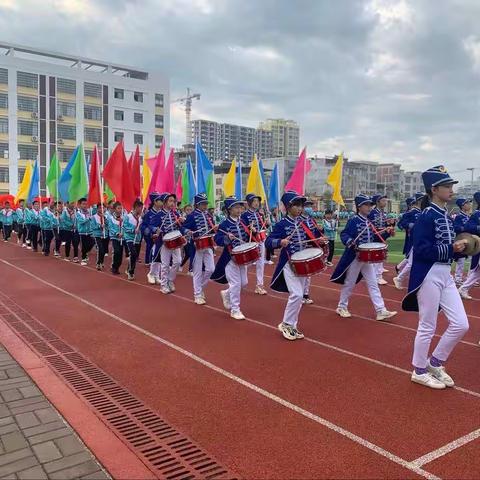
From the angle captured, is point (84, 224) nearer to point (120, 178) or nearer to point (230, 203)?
point (120, 178)

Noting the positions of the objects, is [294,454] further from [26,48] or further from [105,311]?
[26,48]

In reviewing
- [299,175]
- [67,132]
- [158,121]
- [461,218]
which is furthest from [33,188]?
[158,121]

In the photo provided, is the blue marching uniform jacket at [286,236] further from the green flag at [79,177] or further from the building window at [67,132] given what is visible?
the building window at [67,132]

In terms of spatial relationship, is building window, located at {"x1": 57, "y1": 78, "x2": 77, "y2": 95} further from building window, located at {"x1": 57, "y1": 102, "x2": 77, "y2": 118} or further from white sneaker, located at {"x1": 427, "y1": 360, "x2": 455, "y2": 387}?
white sneaker, located at {"x1": 427, "y1": 360, "x2": 455, "y2": 387}

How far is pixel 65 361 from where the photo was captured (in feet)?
17.6

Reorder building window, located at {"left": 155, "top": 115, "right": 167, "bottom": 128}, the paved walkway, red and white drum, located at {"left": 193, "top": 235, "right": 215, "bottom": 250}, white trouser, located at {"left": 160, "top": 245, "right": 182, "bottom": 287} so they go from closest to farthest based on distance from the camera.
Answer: the paved walkway < red and white drum, located at {"left": 193, "top": 235, "right": 215, "bottom": 250} < white trouser, located at {"left": 160, "top": 245, "right": 182, "bottom": 287} < building window, located at {"left": 155, "top": 115, "right": 167, "bottom": 128}

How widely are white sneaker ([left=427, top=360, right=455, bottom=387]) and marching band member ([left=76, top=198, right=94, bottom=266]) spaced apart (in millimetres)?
10920

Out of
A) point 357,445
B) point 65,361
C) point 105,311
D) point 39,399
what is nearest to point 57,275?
point 105,311

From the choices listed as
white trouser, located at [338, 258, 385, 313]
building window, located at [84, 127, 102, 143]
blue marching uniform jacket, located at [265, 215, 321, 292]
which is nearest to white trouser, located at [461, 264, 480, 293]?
white trouser, located at [338, 258, 385, 313]

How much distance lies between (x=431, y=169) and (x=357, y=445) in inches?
109

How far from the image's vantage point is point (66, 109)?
58.4m

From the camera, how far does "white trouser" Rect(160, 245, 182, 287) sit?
970cm

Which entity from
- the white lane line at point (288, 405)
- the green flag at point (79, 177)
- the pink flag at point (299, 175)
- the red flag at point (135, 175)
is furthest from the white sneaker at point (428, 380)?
the green flag at point (79, 177)

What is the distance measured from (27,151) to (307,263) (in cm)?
5693
